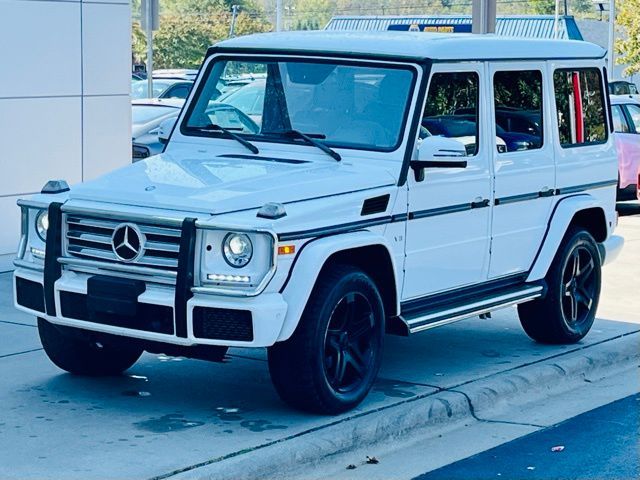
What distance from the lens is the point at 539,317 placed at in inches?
368

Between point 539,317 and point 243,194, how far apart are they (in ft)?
10.2

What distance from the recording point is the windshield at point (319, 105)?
7.98m

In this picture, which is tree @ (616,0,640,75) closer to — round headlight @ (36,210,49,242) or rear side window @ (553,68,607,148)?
rear side window @ (553,68,607,148)

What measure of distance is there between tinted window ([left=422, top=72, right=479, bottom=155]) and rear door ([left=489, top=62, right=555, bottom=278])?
19 cm

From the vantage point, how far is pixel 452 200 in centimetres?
816

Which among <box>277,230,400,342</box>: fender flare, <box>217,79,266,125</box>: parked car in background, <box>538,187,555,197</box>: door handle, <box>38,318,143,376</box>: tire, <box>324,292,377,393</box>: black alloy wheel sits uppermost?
<box>217,79,266,125</box>: parked car in background

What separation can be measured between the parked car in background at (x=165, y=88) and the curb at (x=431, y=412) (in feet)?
63.3

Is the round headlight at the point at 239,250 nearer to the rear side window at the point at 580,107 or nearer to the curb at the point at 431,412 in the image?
the curb at the point at 431,412

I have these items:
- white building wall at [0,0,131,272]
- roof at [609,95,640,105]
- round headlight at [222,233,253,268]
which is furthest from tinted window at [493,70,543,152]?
roof at [609,95,640,105]

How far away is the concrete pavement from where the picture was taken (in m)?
6.45

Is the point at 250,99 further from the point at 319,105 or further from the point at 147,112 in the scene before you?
the point at 147,112

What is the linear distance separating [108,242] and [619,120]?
13313 mm

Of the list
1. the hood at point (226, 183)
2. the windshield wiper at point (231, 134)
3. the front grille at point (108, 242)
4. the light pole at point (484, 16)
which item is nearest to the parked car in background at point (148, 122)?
the light pole at point (484, 16)

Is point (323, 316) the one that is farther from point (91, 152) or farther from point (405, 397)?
point (91, 152)
